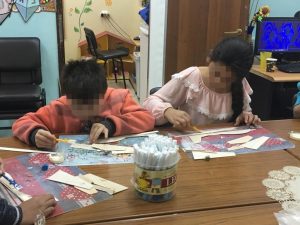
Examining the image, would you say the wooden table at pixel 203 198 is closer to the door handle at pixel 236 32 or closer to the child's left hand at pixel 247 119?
the child's left hand at pixel 247 119

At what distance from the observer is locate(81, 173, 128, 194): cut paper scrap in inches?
41.1

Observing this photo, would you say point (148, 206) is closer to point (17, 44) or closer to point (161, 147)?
point (161, 147)

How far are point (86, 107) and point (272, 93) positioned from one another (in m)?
2.00

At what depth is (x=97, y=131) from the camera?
4.50 ft

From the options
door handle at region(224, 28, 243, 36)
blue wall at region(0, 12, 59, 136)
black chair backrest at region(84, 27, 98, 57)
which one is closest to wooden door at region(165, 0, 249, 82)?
door handle at region(224, 28, 243, 36)

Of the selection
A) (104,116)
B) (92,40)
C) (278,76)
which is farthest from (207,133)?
(92,40)

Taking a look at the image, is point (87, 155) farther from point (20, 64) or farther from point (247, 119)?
point (20, 64)

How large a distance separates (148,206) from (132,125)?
0.56m

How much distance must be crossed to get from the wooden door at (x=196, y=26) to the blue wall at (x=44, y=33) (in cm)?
107

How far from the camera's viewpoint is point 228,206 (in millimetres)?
984

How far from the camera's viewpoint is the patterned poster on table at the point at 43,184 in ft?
3.19

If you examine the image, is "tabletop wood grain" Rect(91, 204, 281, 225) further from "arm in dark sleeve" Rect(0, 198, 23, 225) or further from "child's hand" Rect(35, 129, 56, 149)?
"child's hand" Rect(35, 129, 56, 149)

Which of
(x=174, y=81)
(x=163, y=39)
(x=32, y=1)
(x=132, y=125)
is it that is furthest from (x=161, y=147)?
(x=32, y=1)

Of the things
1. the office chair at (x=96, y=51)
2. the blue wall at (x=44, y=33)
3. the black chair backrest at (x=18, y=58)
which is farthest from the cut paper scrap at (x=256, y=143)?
the office chair at (x=96, y=51)
